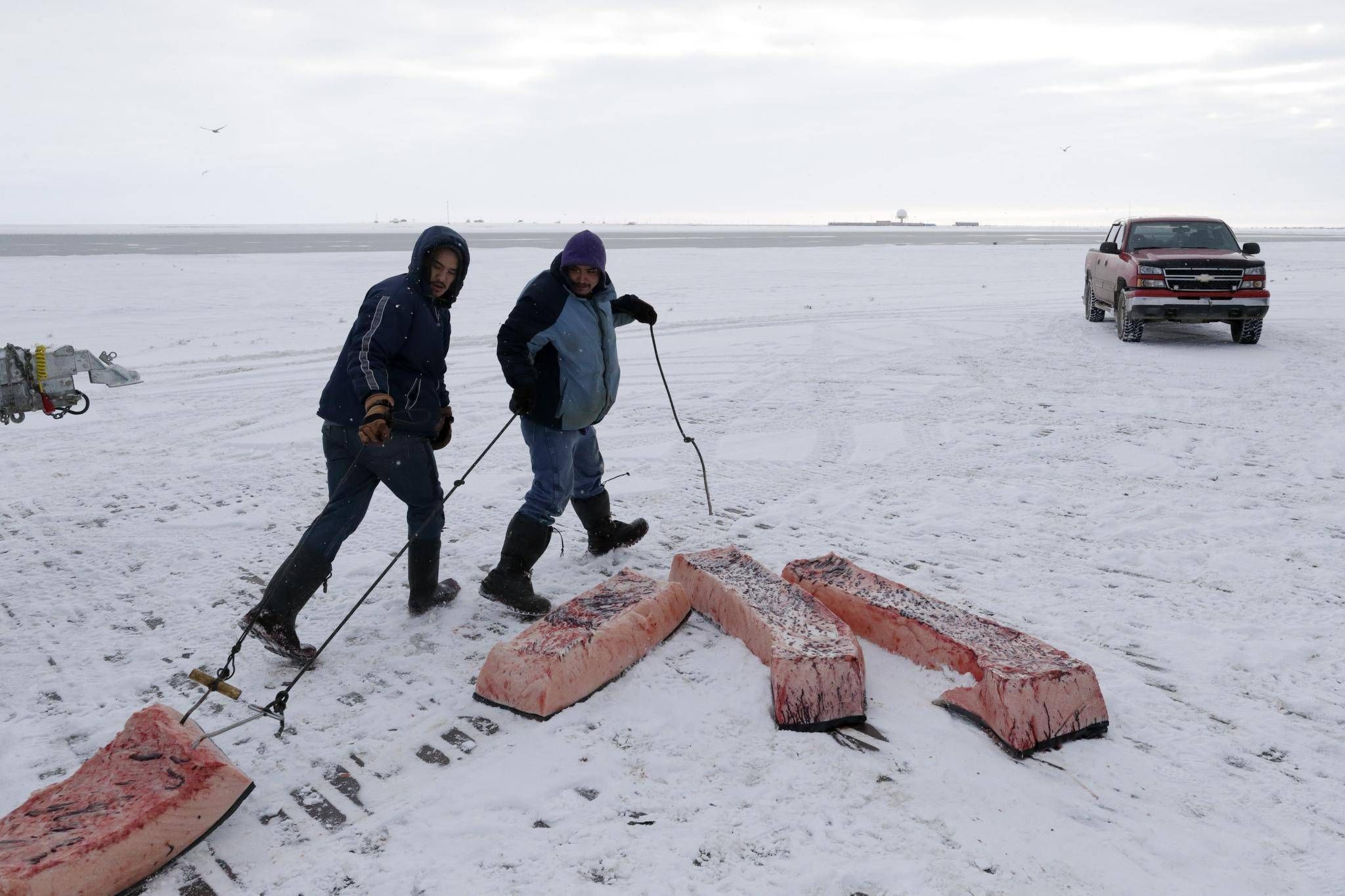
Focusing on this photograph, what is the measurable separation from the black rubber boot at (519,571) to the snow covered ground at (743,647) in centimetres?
11

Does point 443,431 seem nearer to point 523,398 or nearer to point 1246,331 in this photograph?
point 523,398

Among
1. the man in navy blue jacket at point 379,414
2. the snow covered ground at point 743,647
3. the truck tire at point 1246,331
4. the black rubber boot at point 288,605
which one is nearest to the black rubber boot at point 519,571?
the snow covered ground at point 743,647

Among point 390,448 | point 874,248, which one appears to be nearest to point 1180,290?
point 390,448

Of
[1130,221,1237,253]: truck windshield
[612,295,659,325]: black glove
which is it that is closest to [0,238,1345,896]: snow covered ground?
[612,295,659,325]: black glove

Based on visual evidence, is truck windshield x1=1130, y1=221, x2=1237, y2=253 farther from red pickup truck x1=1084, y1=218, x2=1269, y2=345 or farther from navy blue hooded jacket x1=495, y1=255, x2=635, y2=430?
navy blue hooded jacket x1=495, y1=255, x2=635, y2=430

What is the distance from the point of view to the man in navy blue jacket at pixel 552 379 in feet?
13.6

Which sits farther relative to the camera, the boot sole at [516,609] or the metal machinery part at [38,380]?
the metal machinery part at [38,380]

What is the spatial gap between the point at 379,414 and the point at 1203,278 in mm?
11843

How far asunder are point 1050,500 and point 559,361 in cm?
345

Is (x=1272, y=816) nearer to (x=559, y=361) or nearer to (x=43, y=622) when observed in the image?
(x=559, y=361)

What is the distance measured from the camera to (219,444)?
23.6 feet

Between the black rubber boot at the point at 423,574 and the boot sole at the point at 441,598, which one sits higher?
the black rubber boot at the point at 423,574

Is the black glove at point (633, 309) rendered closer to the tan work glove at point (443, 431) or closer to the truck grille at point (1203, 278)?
the tan work glove at point (443, 431)

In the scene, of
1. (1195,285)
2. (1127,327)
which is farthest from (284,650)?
(1195,285)
